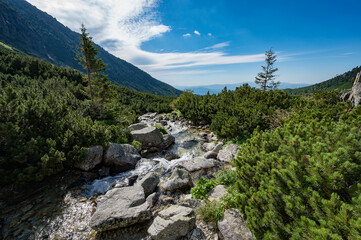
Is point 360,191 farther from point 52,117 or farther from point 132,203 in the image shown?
point 52,117

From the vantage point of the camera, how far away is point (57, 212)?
6.05 m

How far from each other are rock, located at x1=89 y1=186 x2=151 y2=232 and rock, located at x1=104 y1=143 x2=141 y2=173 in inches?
136

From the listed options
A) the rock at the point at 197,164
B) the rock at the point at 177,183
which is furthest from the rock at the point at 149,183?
the rock at the point at 197,164

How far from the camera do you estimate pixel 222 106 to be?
1709cm

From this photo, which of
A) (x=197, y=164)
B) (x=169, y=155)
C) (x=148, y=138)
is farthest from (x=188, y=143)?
(x=197, y=164)

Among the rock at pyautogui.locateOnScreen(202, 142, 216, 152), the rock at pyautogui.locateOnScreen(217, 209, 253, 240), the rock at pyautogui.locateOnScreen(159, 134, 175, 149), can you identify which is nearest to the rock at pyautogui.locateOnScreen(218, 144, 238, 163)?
the rock at pyautogui.locateOnScreen(202, 142, 216, 152)

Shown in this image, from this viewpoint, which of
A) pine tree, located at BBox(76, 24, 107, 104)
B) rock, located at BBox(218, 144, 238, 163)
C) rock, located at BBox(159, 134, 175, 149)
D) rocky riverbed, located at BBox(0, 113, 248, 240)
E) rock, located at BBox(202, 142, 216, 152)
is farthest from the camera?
pine tree, located at BBox(76, 24, 107, 104)

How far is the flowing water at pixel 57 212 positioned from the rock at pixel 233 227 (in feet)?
14.0

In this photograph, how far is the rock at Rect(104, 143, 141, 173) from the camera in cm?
952

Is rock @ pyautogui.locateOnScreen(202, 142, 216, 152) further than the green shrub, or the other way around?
rock @ pyautogui.locateOnScreen(202, 142, 216, 152)

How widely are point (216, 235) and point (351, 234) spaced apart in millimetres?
3256

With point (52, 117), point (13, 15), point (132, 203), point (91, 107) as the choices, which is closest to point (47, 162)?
point (52, 117)

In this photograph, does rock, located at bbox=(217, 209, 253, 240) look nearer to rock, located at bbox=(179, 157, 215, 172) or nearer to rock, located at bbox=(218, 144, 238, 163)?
rock, located at bbox=(179, 157, 215, 172)

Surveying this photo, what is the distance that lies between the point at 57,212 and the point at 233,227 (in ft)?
21.0
